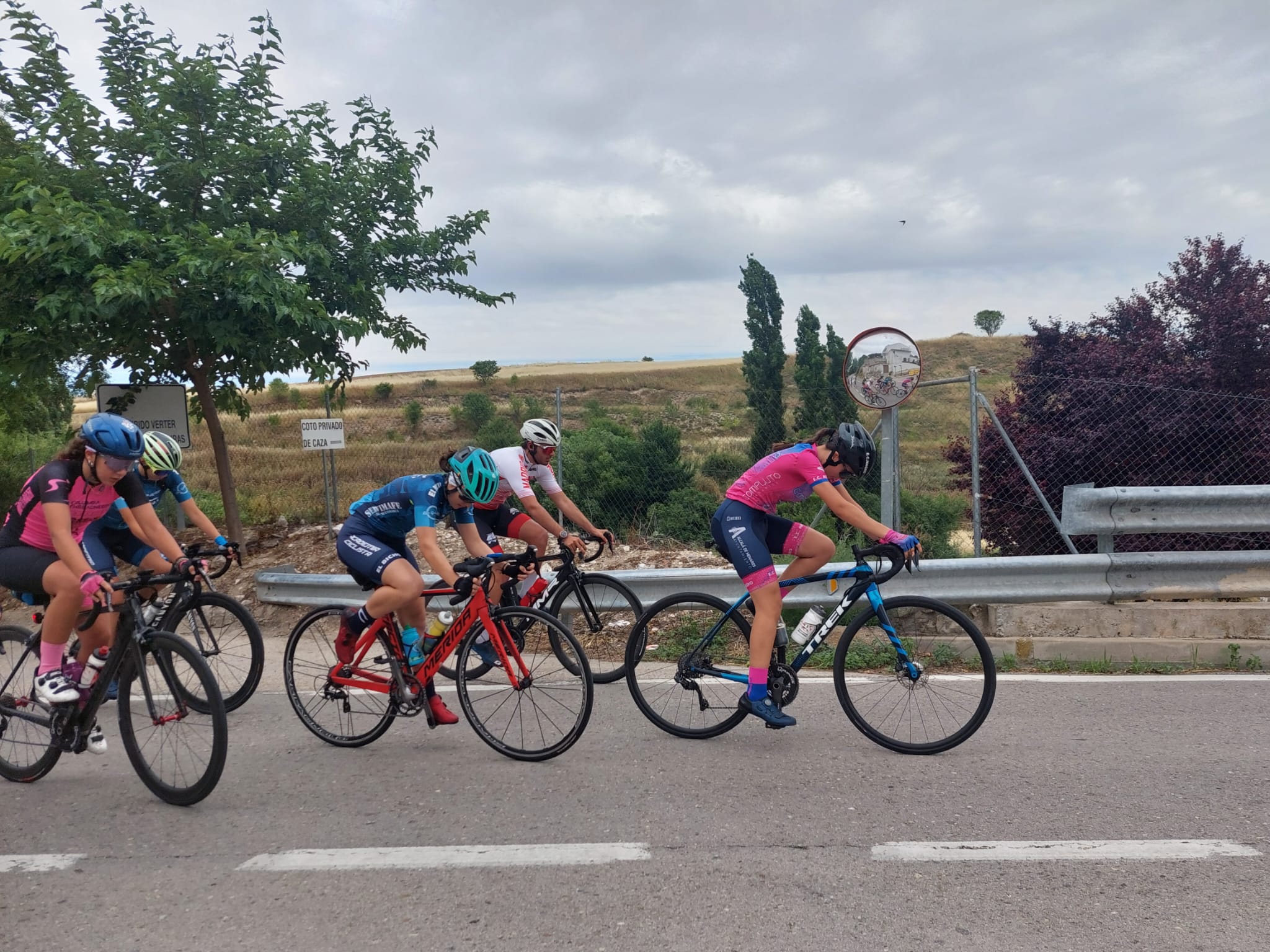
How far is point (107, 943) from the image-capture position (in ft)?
10.1

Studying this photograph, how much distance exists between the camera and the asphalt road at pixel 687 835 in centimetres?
310

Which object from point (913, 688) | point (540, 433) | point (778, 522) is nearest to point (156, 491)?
point (540, 433)

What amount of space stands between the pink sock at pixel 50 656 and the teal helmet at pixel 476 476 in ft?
7.04

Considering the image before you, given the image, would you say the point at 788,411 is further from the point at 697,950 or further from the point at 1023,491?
the point at 697,950

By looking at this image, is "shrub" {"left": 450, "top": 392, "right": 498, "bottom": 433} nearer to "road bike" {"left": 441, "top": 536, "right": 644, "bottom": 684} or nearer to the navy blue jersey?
"road bike" {"left": 441, "top": 536, "right": 644, "bottom": 684}

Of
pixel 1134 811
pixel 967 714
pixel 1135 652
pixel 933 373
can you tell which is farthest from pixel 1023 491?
pixel 933 373

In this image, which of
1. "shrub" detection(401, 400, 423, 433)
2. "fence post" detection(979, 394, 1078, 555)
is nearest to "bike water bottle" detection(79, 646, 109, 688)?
"fence post" detection(979, 394, 1078, 555)

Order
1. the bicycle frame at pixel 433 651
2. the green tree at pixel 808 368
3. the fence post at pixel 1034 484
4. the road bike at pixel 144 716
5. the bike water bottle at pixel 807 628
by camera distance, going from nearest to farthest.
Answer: the road bike at pixel 144 716 < the bicycle frame at pixel 433 651 < the bike water bottle at pixel 807 628 < the fence post at pixel 1034 484 < the green tree at pixel 808 368

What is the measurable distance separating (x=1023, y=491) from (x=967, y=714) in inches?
367

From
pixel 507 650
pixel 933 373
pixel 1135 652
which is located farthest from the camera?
pixel 933 373

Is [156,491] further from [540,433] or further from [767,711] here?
[767,711]

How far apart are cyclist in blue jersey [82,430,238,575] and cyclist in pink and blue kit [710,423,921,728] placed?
306cm

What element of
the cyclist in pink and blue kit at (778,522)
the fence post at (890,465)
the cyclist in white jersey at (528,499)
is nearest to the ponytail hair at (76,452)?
the cyclist in white jersey at (528,499)

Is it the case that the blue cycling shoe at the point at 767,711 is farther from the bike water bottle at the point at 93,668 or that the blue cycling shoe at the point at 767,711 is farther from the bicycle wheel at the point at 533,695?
the bike water bottle at the point at 93,668
